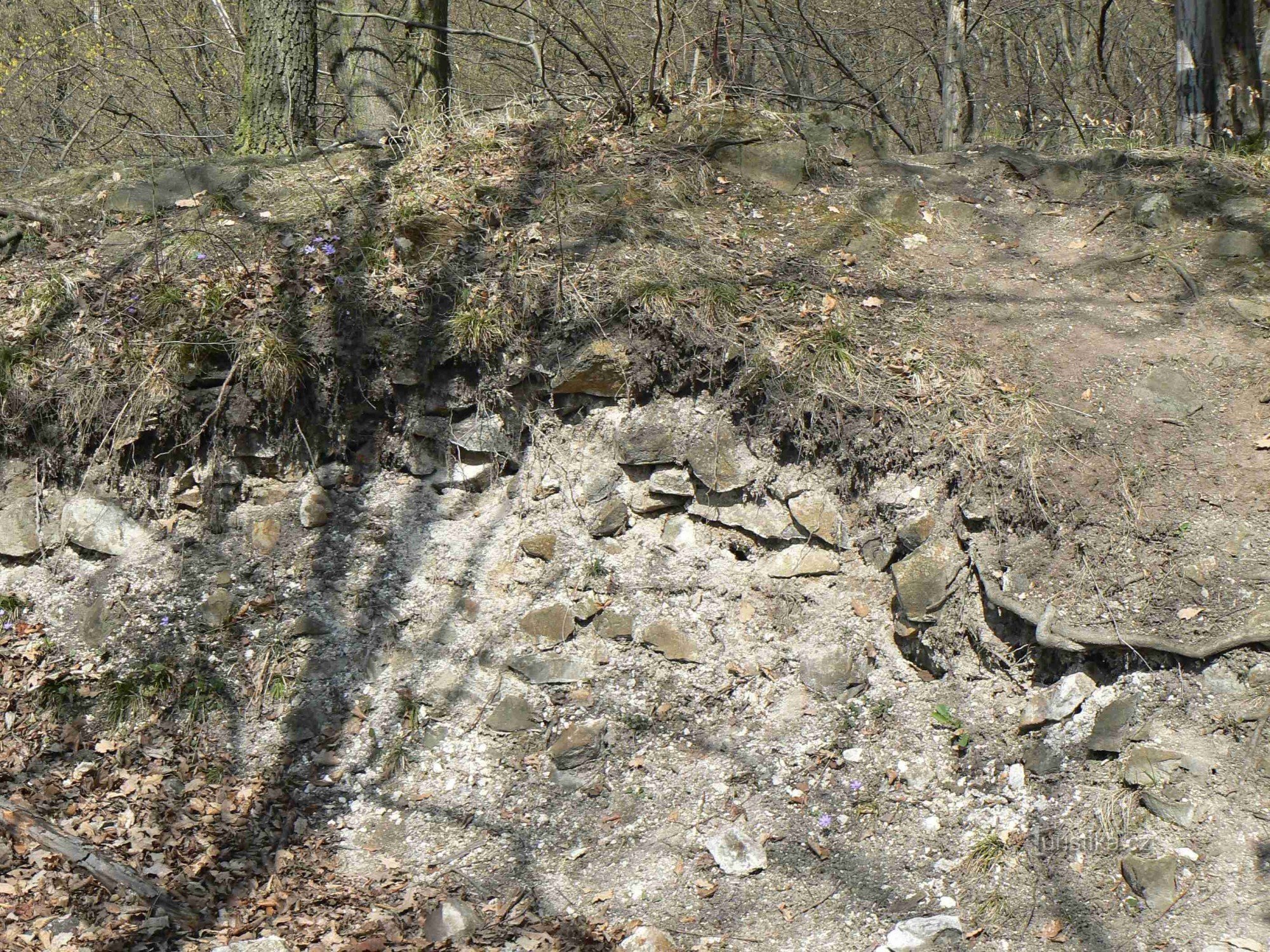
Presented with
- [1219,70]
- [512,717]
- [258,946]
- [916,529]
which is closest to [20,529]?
[258,946]

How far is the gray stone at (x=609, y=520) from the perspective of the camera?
15.0 ft

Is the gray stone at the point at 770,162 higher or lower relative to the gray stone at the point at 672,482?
higher

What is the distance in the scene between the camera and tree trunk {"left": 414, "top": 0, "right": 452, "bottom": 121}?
6.53m

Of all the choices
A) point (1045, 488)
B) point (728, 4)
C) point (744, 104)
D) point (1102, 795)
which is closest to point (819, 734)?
point (1102, 795)

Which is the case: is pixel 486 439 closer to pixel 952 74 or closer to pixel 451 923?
pixel 451 923

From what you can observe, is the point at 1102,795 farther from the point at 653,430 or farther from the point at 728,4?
the point at 728,4

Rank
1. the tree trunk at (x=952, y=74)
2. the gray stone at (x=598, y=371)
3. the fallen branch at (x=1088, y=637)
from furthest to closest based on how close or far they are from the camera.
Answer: the tree trunk at (x=952, y=74)
the gray stone at (x=598, y=371)
the fallen branch at (x=1088, y=637)

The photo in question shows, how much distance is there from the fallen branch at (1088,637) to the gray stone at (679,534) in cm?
131

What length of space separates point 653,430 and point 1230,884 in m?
2.82

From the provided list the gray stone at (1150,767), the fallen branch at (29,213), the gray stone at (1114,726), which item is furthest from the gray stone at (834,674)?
the fallen branch at (29,213)

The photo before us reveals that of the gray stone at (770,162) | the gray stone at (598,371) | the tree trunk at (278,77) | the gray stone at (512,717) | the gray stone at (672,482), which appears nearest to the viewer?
the gray stone at (512,717)

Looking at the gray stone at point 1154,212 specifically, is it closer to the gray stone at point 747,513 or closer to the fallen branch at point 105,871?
the gray stone at point 747,513

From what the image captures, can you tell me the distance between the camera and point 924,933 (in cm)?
324

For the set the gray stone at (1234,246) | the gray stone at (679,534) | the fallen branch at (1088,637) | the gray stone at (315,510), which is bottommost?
the fallen branch at (1088,637)
